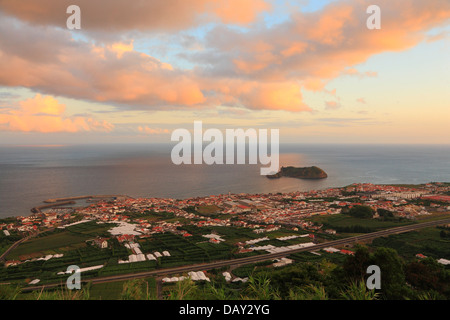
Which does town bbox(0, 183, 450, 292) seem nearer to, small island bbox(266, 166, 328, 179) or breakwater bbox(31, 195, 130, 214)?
breakwater bbox(31, 195, 130, 214)

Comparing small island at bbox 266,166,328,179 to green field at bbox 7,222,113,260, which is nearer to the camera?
green field at bbox 7,222,113,260

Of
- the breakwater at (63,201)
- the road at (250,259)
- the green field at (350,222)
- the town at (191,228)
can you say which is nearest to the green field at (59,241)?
the town at (191,228)

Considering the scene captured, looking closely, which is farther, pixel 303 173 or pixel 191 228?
pixel 303 173

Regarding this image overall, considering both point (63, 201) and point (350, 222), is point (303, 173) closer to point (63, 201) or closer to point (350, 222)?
point (350, 222)

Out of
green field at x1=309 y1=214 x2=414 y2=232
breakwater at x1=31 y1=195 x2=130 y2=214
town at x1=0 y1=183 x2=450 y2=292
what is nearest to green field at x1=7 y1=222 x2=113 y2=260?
town at x1=0 y1=183 x2=450 y2=292

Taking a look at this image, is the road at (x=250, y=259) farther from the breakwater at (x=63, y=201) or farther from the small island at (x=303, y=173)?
the small island at (x=303, y=173)

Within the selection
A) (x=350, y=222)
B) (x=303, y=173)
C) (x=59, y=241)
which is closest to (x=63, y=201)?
(x=59, y=241)

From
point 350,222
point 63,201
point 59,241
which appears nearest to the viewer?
point 59,241
